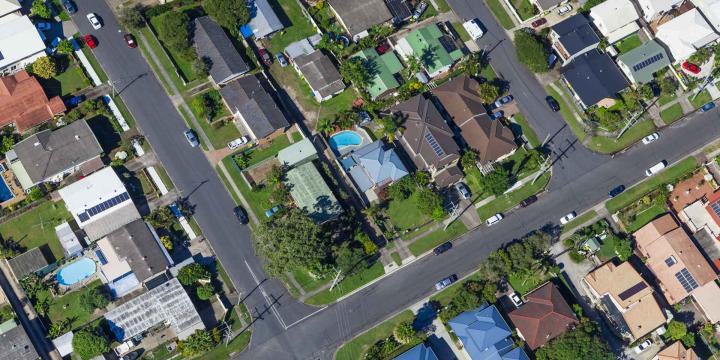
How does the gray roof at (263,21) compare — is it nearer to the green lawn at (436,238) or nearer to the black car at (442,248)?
the green lawn at (436,238)

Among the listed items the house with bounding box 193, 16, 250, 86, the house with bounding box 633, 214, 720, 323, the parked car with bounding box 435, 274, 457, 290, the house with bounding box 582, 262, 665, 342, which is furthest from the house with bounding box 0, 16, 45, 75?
the house with bounding box 633, 214, 720, 323

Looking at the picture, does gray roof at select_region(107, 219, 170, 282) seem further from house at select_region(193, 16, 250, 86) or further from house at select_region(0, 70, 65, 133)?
house at select_region(193, 16, 250, 86)

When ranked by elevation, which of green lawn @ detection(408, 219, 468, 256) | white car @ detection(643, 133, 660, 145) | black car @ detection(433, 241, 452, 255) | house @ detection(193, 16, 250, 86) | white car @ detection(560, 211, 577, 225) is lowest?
white car @ detection(560, 211, 577, 225)

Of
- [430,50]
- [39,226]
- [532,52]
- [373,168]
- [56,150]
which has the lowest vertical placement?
[373,168]

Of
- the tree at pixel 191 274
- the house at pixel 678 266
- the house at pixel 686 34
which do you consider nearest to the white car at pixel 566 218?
the house at pixel 678 266

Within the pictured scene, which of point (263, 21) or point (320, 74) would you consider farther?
point (263, 21)

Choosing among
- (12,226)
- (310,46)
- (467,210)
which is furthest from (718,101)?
(12,226)

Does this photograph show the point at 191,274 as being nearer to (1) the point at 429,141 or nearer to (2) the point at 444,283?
(2) the point at 444,283

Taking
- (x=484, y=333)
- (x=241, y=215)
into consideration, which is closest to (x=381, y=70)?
(x=241, y=215)
